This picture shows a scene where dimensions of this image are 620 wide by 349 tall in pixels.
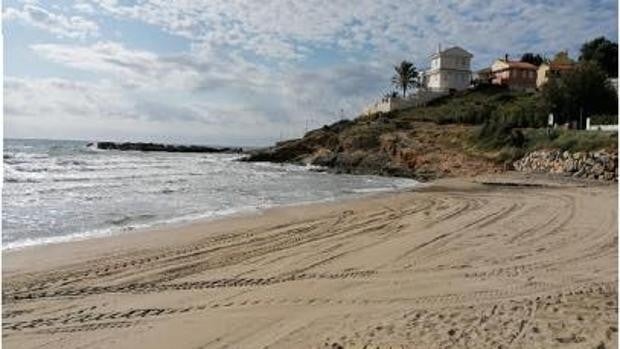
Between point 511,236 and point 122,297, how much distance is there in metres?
8.39

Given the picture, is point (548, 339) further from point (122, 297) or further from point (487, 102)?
point (487, 102)

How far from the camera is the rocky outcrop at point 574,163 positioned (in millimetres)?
32062

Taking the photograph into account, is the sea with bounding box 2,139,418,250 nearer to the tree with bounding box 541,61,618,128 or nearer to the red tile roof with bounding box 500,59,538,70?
the tree with bounding box 541,61,618,128

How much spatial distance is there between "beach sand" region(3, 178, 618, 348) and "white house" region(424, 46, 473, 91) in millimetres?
70730

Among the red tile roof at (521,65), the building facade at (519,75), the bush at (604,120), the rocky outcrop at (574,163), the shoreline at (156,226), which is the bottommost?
the shoreline at (156,226)

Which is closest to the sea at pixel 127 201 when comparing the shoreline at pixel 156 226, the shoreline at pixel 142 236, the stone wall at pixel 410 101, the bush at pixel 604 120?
the shoreline at pixel 156 226

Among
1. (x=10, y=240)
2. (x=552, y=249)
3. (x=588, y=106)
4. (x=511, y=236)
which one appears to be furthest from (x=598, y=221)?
(x=588, y=106)

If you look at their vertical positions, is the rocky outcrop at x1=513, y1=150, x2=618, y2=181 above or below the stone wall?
below

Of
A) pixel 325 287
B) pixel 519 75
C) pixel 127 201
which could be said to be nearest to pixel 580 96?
pixel 519 75

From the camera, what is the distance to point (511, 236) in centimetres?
1316

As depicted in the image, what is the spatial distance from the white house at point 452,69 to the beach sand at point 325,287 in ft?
232

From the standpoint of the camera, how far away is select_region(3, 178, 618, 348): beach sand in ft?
21.1

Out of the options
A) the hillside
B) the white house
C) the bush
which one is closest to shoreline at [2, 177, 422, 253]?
the hillside

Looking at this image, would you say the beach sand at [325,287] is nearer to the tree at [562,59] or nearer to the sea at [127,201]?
the sea at [127,201]
